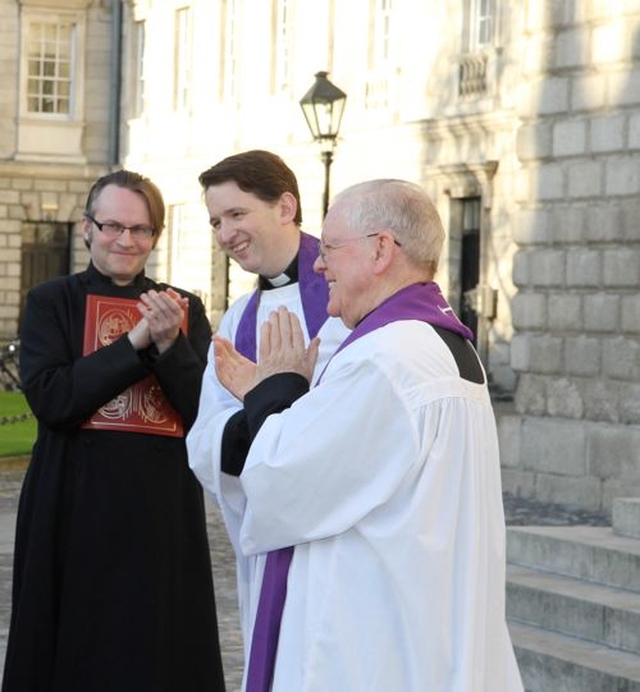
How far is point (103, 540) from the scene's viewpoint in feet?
20.0

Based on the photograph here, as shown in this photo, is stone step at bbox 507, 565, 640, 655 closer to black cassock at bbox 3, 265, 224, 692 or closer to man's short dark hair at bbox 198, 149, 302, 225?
black cassock at bbox 3, 265, 224, 692

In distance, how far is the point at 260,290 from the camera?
571 cm

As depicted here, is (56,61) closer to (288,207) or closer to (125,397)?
(125,397)

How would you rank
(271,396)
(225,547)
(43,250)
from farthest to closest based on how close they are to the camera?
1. (43,250)
2. (225,547)
3. (271,396)

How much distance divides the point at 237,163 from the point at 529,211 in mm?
11797

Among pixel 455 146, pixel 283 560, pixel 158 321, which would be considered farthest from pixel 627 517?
pixel 455 146

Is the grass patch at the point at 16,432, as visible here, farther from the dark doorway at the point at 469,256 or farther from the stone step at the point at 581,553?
the stone step at the point at 581,553

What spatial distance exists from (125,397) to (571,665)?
287 centimetres

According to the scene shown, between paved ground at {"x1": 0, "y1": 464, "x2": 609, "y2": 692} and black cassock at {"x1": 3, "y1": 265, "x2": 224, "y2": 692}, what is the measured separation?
9.04 feet

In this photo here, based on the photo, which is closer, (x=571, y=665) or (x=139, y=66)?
(x=571, y=665)

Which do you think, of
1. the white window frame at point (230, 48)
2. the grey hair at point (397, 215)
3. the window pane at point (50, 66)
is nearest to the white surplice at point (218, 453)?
the grey hair at point (397, 215)

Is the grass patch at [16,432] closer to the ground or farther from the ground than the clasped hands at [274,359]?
closer to the ground

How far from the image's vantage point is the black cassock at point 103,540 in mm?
6035

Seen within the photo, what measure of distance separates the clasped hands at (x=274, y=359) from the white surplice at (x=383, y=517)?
0.37 m
